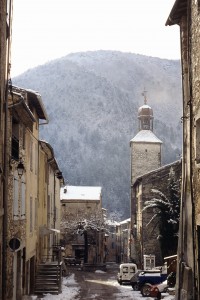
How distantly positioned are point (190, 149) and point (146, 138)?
48.5 meters

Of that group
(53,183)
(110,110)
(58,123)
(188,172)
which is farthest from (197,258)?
(110,110)

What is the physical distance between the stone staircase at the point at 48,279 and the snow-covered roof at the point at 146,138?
33585 mm

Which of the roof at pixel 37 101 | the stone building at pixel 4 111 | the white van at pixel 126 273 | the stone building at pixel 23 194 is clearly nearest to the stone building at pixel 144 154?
the white van at pixel 126 273

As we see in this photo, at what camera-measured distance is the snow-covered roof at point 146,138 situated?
60.0 meters

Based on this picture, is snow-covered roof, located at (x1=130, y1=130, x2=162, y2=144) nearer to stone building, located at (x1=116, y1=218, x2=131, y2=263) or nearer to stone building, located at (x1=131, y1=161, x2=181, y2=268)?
stone building, located at (x1=131, y1=161, x2=181, y2=268)

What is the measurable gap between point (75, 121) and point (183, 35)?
15334 cm

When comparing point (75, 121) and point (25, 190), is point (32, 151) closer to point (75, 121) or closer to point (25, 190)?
point (25, 190)

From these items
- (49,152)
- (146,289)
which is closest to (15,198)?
(146,289)

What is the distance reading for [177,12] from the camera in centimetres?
1309

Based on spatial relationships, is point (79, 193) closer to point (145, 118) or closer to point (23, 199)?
point (145, 118)

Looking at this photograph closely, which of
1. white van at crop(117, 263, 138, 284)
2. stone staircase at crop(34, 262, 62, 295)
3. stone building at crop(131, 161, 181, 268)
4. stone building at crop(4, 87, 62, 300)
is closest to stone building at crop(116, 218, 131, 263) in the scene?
Result: stone building at crop(131, 161, 181, 268)

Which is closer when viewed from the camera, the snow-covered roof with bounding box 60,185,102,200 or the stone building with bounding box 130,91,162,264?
Answer: the stone building with bounding box 130,91,162,264

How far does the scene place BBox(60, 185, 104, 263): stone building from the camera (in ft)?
190

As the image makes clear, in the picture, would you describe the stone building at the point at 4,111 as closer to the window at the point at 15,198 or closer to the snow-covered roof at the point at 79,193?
the window at the point at 15,198
